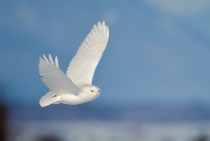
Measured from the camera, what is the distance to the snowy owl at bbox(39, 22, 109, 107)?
178 cm

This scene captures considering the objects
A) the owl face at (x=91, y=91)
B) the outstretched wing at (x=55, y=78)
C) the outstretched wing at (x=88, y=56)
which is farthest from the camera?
Result: the outstretched wing at (x=88, y=56)

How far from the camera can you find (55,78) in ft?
5.88

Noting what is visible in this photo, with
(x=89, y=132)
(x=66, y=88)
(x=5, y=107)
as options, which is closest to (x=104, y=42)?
Result: (x=66, y=88)

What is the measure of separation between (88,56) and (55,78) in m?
0.34

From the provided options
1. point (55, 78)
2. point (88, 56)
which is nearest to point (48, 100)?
point (55, 78)

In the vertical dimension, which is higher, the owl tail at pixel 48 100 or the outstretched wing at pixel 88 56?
the outstretched wing at pixel 88 56

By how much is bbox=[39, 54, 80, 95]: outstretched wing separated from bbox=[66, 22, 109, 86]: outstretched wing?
0.57 ft

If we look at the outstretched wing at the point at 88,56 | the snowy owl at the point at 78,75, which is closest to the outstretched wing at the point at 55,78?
the snowy owl at the point at 78,75

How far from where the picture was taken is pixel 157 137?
2.97 meters

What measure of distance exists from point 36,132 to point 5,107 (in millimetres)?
251

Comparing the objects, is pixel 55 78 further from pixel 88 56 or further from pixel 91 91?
pixel 88 56

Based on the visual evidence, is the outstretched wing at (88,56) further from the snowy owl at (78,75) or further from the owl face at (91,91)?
the owl face at (91,91)

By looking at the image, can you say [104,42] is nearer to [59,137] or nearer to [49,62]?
[49,62]

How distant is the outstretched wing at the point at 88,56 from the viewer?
2045mm
